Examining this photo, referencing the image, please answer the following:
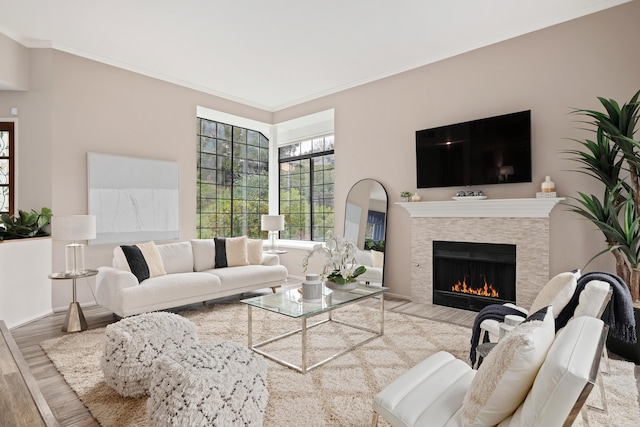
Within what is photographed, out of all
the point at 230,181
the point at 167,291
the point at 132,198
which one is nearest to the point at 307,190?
the point at 230,181

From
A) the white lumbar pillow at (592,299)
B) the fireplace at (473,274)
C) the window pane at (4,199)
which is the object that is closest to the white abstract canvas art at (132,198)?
the window pane at (4,199)

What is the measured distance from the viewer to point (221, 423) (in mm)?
1653

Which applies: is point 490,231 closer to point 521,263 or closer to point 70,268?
point 521,263

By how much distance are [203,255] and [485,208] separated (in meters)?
3.56

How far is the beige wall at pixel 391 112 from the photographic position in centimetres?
354

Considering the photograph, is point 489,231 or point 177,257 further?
point 177,257

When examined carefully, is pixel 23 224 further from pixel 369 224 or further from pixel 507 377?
pixel 507 377

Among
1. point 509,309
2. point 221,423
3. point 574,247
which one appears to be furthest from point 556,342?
point 574,247

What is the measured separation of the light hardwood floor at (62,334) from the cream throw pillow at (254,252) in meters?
1.60

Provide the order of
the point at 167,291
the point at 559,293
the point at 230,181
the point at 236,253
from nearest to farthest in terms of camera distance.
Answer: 1. the point at 559,293
2. the point at 167,291
3. the point at 236,253
4. the point at 230,181

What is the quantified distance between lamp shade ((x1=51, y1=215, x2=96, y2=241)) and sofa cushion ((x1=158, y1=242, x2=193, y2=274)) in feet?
3.22

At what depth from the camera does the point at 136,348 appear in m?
2.29

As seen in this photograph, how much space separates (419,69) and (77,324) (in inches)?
193

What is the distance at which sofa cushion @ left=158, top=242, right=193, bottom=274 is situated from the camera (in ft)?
14.6
